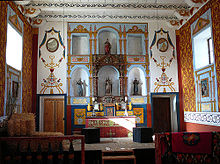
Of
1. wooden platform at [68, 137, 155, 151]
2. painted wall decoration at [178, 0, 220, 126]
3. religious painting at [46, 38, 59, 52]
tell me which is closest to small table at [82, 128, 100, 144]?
wooden platform at [68, 137, 155, 151]

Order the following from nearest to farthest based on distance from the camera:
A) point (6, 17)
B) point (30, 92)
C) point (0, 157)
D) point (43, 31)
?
point (0, 157) < point (6, 17) < point (30, 92) < point (43, 31)

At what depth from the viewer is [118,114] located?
10.9 m

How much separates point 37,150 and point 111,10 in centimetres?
749

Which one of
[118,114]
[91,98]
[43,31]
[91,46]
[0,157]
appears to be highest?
[43,31]

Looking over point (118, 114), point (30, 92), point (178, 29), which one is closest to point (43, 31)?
point (30, 92)

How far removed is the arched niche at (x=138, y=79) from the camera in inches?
453

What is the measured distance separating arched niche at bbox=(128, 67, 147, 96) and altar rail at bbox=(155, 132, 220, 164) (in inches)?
244

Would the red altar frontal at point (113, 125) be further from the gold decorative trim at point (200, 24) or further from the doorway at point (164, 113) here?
the gold decorative trim at point (200, 24)

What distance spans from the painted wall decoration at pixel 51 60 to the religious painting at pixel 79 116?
47.2 inches

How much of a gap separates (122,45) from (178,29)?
9.96 feet

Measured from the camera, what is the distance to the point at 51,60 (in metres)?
11.1

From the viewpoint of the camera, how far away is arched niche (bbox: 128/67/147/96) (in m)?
11.5

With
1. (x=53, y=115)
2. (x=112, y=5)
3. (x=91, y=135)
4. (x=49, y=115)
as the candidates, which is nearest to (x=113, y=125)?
(x=91, y=135)

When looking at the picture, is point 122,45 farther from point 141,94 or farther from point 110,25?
point 141,94
